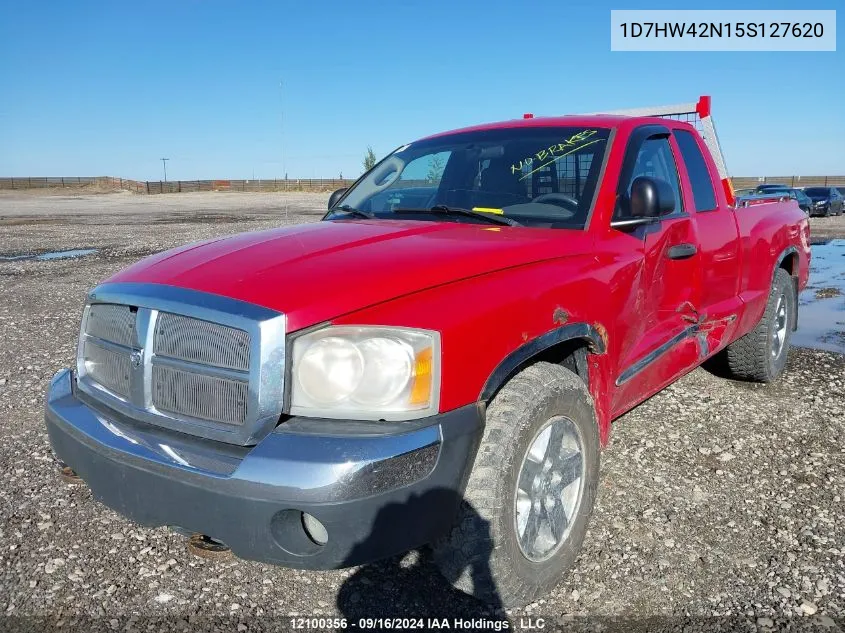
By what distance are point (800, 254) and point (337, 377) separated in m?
4.44

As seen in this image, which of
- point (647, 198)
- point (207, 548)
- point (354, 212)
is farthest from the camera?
point (354, 212)

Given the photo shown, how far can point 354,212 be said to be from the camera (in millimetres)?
3629

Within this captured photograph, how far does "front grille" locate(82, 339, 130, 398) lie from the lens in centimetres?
239

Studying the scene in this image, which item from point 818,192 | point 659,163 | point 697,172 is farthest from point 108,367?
point 818,192

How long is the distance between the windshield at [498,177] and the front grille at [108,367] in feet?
4.90

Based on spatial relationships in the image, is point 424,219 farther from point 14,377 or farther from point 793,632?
point 14,377

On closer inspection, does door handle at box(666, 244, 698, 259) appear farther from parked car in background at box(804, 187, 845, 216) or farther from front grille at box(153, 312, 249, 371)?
parked car in background at box(804, 187, 845, 216)

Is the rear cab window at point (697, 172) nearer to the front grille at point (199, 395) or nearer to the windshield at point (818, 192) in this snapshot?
the front grille at point (199, 395)

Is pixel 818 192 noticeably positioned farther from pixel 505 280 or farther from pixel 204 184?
pixel 204 184

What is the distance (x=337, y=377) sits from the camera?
208 cm

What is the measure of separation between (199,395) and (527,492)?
1174mm

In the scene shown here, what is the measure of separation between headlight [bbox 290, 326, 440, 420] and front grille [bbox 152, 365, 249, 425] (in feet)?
→ 0.57

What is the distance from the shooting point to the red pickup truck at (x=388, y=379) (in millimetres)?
2008

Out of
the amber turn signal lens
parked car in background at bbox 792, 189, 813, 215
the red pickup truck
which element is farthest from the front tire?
parked car in background at bbox 792, 189, 813, 215
